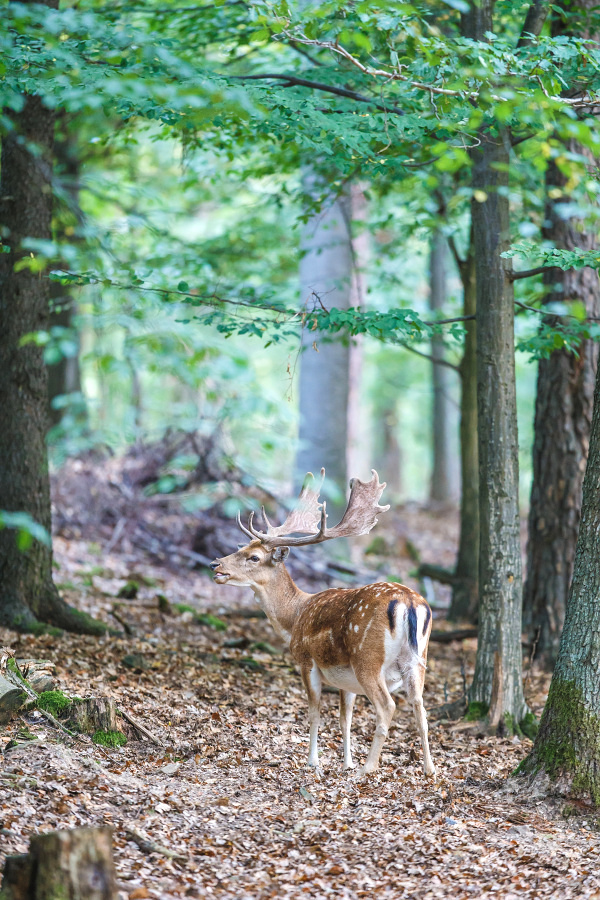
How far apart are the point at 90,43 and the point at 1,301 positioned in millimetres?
2285

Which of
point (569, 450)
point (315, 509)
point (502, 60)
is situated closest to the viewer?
point (502, 60)

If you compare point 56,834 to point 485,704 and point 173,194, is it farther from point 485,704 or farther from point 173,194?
point 173,194

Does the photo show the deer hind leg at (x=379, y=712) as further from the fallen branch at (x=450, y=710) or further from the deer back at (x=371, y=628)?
the fallen branch at (x=450, y=710)

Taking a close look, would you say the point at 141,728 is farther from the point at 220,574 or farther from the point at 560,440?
the point at 560,440

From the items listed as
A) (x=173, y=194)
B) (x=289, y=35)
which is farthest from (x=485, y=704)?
(x=173, y=194)

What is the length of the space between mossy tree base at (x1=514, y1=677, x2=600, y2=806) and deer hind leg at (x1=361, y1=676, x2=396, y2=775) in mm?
950

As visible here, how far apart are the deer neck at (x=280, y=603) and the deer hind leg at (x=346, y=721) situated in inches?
28.4

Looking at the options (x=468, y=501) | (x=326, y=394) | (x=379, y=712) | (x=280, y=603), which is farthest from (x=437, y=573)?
(x=379, y=712)

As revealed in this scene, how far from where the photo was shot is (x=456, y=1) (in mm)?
5242

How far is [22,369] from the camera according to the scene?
24.1 ft

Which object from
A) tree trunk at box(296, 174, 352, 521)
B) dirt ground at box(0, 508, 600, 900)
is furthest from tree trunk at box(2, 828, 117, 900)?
tree trunk at box(296, 174, 352, 521)

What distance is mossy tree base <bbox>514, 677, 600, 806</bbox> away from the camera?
4.98m

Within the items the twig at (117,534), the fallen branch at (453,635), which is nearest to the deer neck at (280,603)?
the fallen branch at (453,635)

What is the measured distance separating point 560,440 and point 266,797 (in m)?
5.18
